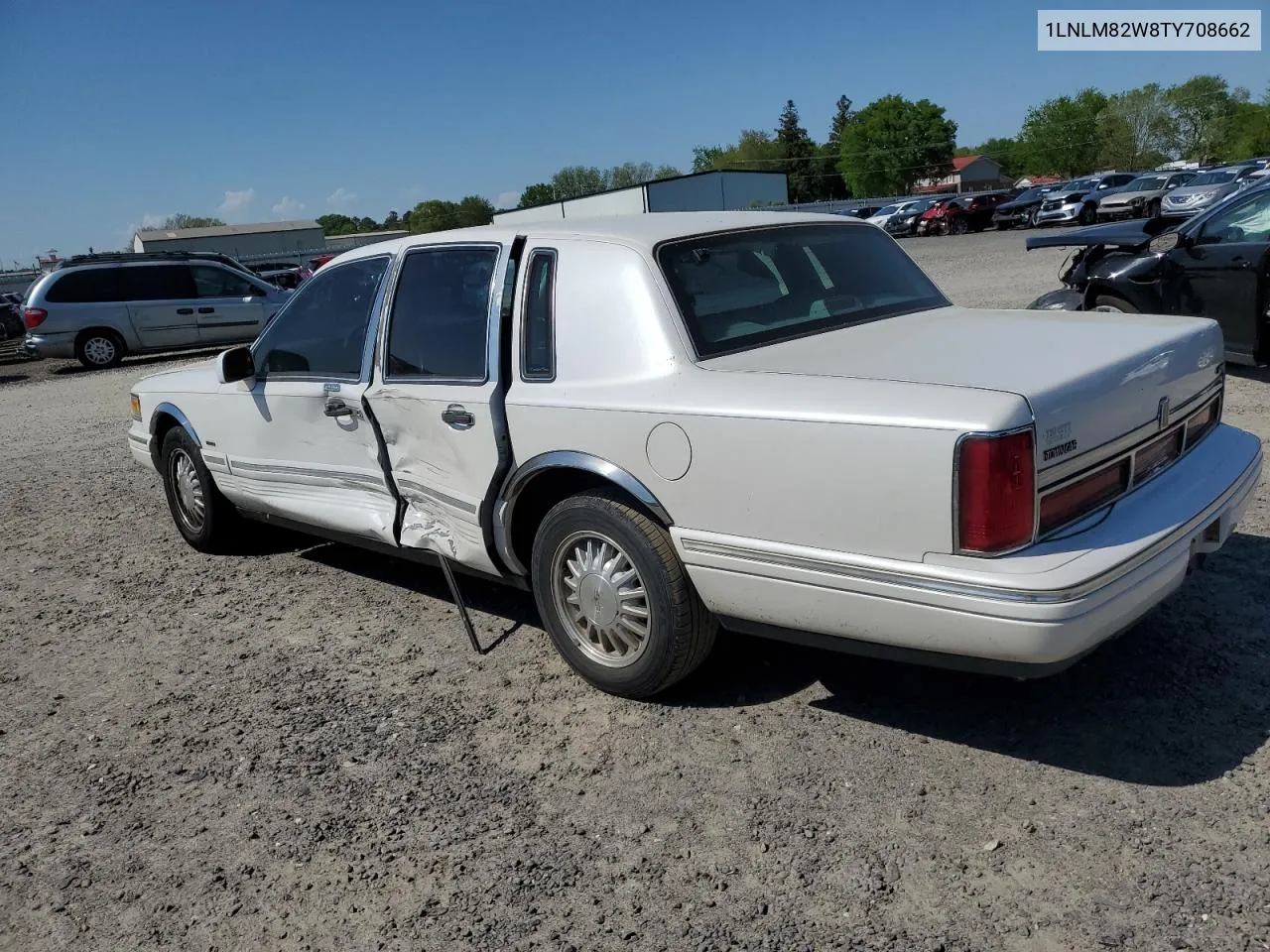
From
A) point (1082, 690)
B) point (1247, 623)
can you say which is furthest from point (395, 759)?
point (1247, 623)

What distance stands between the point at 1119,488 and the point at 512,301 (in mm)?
2187

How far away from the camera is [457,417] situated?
397 cm

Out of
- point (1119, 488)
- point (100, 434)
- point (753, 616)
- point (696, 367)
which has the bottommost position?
point (100, 434)

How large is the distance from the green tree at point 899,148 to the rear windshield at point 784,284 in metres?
112

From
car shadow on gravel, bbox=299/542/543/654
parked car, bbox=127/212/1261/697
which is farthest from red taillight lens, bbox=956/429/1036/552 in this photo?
car shadow on gravel, bbox=299/542/543/654

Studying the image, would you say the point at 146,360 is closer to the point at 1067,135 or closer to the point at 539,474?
the point at 539,474

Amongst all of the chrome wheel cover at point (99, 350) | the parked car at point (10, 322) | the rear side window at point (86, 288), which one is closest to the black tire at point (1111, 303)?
the rear side window at point (86, 288)

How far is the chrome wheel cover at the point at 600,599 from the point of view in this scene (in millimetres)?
3568

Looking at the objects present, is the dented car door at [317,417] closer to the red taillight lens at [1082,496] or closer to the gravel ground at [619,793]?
the gravel ground at [619,793]

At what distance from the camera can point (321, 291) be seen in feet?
16.0

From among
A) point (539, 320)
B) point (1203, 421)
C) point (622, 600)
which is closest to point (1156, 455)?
point (1203, 421)

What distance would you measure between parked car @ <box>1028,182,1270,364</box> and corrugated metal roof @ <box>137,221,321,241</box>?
8164 cm

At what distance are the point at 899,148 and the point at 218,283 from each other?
101144mm

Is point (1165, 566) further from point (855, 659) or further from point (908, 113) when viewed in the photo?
point (908, 113)
